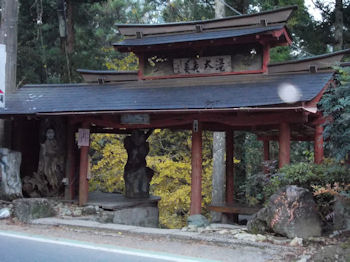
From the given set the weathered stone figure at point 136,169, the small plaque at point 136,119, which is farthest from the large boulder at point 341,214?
the weathered stone figure at point 136,169

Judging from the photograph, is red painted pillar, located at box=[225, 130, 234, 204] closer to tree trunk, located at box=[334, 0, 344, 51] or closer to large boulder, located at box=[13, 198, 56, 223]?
large boulder, located at box=[13, 198, 56, 223]

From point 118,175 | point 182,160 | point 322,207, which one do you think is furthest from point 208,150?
point 322,207

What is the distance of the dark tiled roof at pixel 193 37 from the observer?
11.9 metres

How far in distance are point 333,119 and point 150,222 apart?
297 inches

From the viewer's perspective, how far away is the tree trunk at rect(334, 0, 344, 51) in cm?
1802

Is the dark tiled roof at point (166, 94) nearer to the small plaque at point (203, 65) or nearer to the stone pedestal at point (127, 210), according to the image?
the small plaque at point (203, 65)

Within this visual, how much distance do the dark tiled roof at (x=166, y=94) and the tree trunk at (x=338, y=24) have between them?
7.96 metres

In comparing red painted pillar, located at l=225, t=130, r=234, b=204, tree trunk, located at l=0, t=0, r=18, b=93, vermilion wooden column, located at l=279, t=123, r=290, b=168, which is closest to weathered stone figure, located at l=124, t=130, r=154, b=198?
red painted pillar, located at l=225, t=130, r=234, b=204

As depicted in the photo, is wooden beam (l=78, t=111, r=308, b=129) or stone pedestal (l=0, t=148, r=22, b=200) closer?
wooden beam (l=78, t=111, r=308, b=129)

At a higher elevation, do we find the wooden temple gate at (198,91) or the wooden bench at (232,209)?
the wooden temple gate at (198,91)

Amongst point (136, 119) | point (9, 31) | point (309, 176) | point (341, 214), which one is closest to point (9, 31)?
point (9, 31)

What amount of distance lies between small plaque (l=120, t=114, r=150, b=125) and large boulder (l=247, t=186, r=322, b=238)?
4785 millimetres

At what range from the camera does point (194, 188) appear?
1066 centimetres

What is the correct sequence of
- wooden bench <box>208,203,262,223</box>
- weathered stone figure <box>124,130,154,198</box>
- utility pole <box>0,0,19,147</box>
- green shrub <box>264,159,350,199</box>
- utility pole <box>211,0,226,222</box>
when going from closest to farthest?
1. green shrub <box>264,159,350,199</box>
2. wooden bench <box>208,203,262,223</box>
3. weathered stone figure <box>124,130,154,198</box>
4. utility pole <box>0,0,19,147</box>
5. utility pole <box>211,0,226,222</box>
